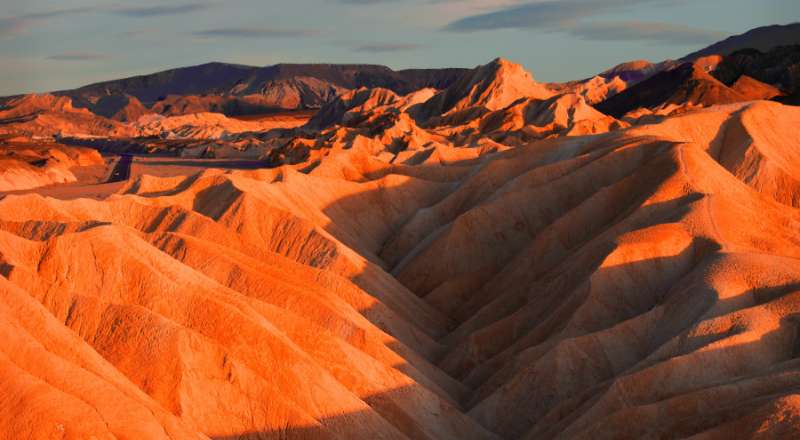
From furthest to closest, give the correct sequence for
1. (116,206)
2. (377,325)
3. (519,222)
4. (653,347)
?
(519,222) < (116,206) < (377,325) < (653,347)

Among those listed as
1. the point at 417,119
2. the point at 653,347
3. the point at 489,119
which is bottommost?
the point at 417,119

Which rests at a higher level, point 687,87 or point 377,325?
point 377,325

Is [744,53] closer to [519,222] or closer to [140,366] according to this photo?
[519,222]

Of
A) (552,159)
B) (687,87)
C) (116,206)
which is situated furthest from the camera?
(687,87)

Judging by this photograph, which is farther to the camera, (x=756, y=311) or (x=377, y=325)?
(x=377, y=325)

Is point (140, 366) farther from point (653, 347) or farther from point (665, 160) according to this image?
Result: point (665, 160)

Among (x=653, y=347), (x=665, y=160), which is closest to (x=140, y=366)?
(x=653, y=347)

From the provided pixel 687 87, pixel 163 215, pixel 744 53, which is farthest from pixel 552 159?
pixel 744 53
